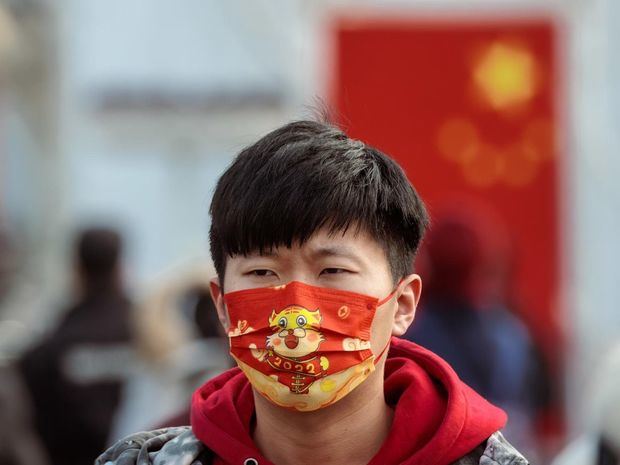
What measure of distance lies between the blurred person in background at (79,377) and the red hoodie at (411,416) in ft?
12.4

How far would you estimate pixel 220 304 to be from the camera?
3.36 m

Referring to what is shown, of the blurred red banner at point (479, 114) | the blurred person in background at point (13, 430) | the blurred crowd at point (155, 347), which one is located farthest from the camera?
the blurred red banner at point (479, 114)

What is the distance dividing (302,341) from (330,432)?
211 millimetres

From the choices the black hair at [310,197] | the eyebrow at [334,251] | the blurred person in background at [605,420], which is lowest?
the blurred person in background at [605,420]

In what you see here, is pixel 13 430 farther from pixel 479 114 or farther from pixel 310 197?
pixel 479 114

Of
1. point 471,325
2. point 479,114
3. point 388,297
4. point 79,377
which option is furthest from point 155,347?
point 388,297

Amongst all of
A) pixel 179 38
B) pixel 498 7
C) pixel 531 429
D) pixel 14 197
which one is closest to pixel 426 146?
pixel 498 7

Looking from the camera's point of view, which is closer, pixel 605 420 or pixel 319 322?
pixel 319 322

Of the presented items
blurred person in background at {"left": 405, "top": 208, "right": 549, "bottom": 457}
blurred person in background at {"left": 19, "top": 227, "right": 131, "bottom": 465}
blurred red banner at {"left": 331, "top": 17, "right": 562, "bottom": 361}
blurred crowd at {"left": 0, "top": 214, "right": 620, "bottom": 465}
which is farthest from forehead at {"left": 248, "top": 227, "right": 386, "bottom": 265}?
blurred red banner at {"left": 331, "top": 17, "right": 562, "bottom": 361}

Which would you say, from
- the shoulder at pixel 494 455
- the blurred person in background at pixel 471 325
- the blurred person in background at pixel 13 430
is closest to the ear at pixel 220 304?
the shoulder at pixel 494 455

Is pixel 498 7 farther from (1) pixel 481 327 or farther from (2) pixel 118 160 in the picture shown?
(1) pixel 481 327

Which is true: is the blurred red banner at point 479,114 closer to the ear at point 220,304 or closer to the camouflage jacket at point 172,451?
the ear at point 220,304

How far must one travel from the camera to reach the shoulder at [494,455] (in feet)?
10.3

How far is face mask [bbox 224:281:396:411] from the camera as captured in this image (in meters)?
3.18
